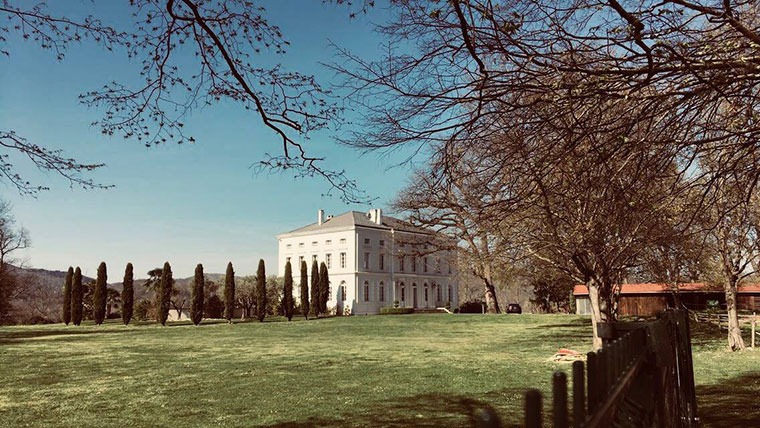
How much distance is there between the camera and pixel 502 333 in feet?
98.4

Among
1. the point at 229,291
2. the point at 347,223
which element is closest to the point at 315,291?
the point at 229,291

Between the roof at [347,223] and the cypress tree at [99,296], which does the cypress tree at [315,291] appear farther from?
the cypress tree at [99,296]

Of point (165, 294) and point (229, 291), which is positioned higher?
point (229, 291)

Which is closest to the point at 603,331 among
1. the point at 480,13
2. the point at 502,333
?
the point at 480,13

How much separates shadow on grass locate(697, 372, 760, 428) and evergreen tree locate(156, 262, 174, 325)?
4172cm

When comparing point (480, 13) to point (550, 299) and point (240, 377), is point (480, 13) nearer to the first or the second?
point (240, 377)

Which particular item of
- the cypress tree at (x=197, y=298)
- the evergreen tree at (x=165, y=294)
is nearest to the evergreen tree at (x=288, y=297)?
the cypress tree at (x=197, y=298)

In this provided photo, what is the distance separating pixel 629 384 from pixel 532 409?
1.81 meters

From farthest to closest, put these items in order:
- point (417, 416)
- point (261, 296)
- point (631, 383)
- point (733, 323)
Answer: point (261, 296) < point (733, 323) < point (417, 416) < point (631, 383)

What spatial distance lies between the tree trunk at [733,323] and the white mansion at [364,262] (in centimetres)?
3965

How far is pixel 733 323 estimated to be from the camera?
20.2 meters

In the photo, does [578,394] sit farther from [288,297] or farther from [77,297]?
[77,297]

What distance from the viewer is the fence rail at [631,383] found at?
1590 mm

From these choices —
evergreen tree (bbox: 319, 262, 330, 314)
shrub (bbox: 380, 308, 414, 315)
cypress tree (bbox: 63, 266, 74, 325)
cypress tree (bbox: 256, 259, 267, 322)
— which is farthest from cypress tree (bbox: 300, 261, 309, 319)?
cypress tree (bbox: 63, 266, 74, 325)
